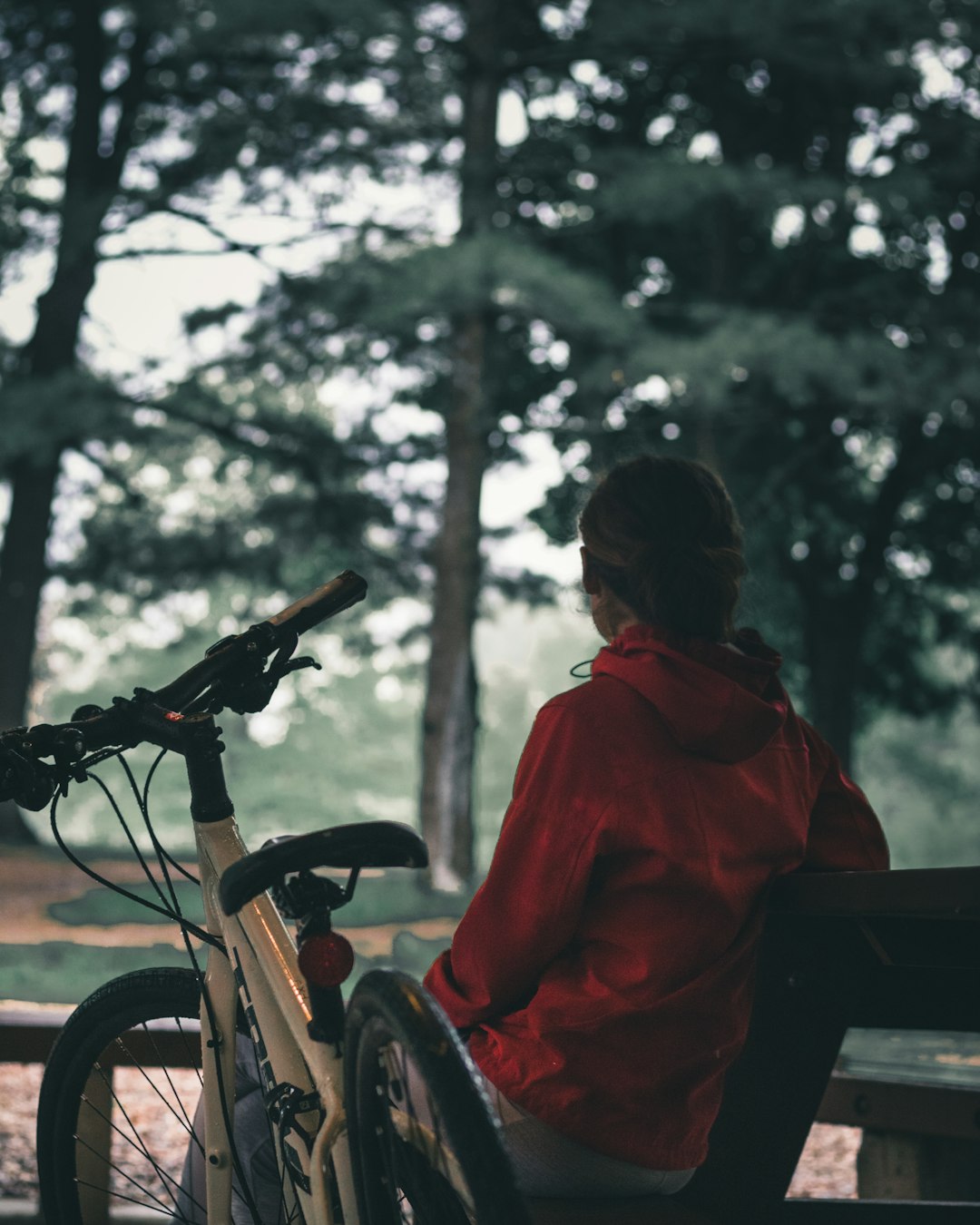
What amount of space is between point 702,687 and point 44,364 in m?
12.3

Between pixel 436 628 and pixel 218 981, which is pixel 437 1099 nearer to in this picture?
pixel 218 981

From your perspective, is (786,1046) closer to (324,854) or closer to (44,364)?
(324,854)

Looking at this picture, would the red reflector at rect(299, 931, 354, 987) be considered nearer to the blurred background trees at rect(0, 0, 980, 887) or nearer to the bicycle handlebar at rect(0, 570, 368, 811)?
the bicycle handlebar at rect(0, 570, 368, 811)

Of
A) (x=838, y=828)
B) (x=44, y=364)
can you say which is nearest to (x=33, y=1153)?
(x=838, y=828)

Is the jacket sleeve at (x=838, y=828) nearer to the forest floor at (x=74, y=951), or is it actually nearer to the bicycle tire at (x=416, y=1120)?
the bicycle tire at (x=416, y=1120)

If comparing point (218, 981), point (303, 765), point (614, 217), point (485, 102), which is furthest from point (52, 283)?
point (303, 765)

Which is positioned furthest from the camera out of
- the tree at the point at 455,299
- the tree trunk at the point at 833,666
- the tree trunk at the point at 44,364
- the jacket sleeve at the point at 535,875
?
the tree trunk at the point at 833,666

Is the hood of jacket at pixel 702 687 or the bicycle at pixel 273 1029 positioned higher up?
the hood of jacket at pixel 702 687

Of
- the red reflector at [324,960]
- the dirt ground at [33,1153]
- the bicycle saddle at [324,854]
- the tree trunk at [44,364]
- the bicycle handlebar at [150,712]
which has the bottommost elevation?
the dirt ground at [33,1153]

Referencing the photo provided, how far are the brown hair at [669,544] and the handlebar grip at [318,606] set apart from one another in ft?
1.22

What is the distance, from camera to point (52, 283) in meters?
13.0

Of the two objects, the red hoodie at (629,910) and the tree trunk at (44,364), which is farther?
the tree trunk at (44,364)

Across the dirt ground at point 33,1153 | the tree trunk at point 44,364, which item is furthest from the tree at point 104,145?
the dirt ground at point 33,1153

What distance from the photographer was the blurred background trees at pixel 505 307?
1105 cm
